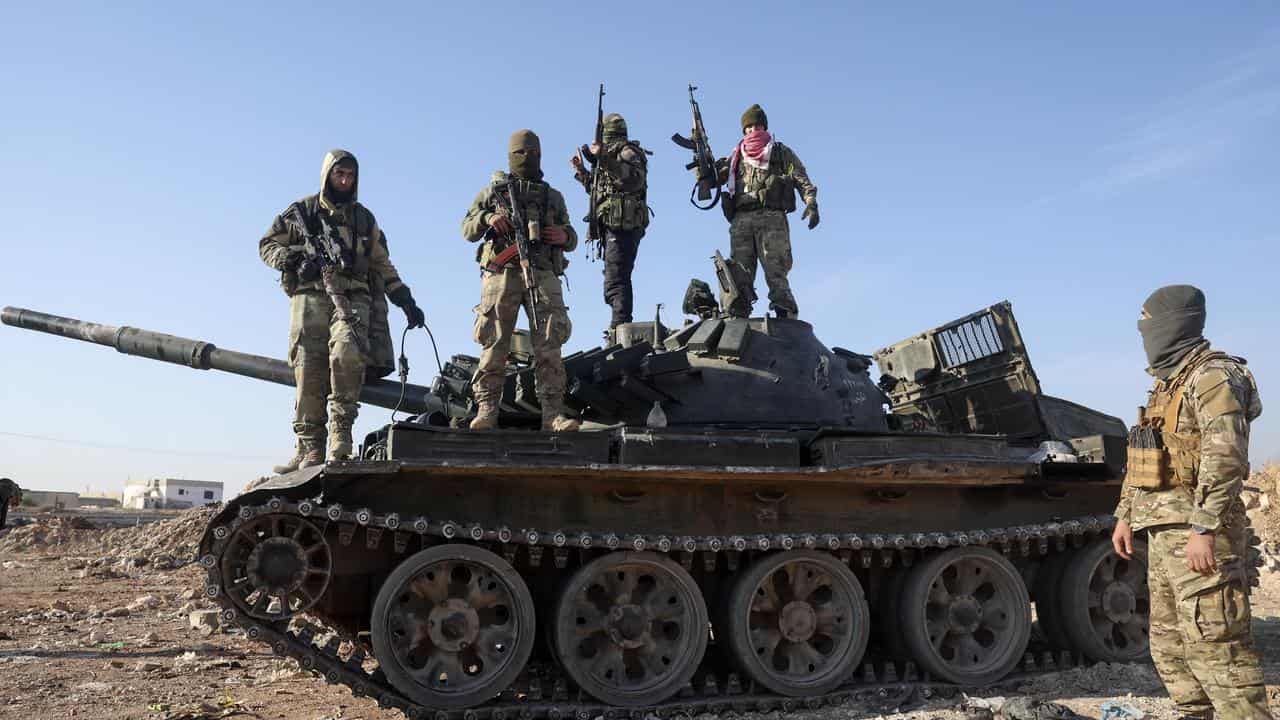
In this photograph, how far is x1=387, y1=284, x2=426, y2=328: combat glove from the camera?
9.20 metres

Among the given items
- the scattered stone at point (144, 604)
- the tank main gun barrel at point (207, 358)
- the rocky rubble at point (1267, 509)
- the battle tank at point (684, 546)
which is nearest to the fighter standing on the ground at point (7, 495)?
the scattered stone at point (144, 604)

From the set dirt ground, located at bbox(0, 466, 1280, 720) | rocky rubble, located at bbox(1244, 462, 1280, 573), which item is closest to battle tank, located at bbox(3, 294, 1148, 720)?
dirt ground, located at bbox(0, 466, 1280, 720)

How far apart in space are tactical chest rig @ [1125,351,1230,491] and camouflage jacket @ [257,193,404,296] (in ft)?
20.2

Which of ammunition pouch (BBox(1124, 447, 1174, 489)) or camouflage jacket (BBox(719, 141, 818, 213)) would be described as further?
camouflage jacket (BBox(719, 141, 818, 213))

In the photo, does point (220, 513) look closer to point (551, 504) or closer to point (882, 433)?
point (551, 504)

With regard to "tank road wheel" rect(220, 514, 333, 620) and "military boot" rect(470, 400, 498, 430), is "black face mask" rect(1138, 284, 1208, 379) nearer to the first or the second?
"military boot" rect(470, 400, 498, 430)

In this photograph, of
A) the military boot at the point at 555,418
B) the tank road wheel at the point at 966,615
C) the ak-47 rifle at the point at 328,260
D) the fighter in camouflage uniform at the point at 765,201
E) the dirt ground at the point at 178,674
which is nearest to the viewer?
the dirt ground at the point at 178,674

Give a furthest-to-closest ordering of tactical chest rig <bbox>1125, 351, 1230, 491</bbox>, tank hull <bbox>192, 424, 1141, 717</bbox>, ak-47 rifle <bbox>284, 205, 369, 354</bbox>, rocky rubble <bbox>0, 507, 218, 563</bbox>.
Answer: rocky rubble <bbox>0, 507, 218, 563</bbox> → ak-47 rifle <bbox>284, 205, 369, 354</bbox> → tank hull <bbox>192, 424, 1141, 717</bbox> → tactical chest rig <bbox>1125, 351, 1230, 491</bbox>

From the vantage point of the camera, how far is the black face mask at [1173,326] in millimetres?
6184

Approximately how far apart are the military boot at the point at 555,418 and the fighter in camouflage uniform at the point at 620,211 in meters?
3.09

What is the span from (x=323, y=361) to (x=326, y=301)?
1.69 feet

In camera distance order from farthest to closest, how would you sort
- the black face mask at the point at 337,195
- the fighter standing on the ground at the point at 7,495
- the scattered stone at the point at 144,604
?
the scattered stone at the point at 144,604, the fighter standing on the ground at the point at 7,495, the black face mask at the point at 337,195

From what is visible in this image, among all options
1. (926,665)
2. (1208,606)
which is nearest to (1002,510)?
(926,665)

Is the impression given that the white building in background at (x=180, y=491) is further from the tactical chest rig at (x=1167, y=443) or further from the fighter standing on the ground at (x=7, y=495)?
the tactical chest rig at (x=1167, y=443)
